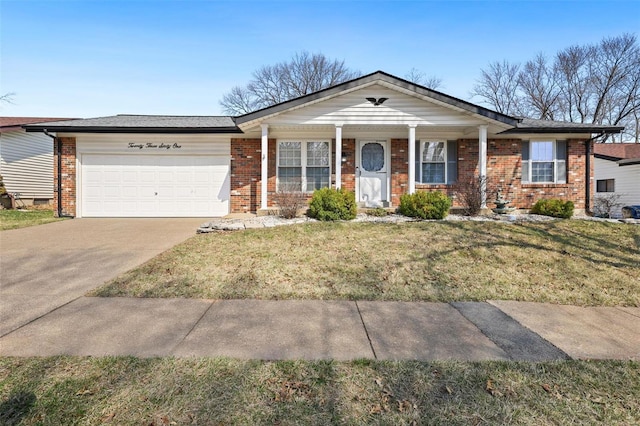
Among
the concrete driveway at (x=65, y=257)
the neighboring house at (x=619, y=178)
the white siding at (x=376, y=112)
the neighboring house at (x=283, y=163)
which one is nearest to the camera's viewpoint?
the concrete driveway at (x=65, y=257)

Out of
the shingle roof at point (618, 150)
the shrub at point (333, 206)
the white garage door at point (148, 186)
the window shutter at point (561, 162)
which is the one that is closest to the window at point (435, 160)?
the window shutter at point (561, 162)

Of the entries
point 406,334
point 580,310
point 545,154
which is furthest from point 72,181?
point 545,154

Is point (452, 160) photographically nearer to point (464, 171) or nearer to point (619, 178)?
point (464, 171)

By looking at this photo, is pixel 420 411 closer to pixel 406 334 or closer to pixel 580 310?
pixel 406 334

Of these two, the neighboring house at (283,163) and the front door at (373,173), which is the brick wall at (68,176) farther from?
the front door at (373,173)

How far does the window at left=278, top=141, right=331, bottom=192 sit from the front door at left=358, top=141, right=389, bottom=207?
125 cm

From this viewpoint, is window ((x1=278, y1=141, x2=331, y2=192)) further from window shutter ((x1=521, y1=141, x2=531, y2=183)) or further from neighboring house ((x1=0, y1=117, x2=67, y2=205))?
neighboring house ((x1=0, y1=117, x2=67, y2=205))

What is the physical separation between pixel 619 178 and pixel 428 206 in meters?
14.7

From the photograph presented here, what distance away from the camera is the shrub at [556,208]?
9.81 metres

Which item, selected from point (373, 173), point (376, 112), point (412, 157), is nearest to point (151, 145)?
point (376, 112)

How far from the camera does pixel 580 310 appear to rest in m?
4.01

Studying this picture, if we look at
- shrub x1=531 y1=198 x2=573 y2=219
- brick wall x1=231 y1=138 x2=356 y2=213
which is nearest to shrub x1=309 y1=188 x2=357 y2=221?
brick wall x1=231 y1=138 x2=356 y2=213

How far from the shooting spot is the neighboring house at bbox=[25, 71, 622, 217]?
1113 centimetres

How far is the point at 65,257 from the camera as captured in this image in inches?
239
